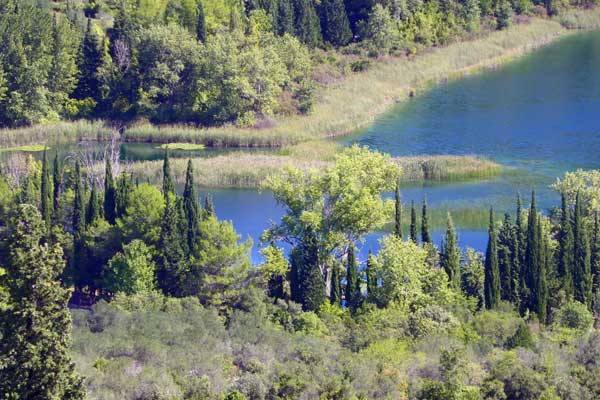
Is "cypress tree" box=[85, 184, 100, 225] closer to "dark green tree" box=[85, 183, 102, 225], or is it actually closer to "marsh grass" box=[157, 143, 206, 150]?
"dark green tree" box=[85, 183, 102, 225]

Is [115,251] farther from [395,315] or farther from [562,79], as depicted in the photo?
[562,79]

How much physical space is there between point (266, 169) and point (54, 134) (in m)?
24.0

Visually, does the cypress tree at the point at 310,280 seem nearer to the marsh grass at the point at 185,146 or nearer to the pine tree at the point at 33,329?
the pine tree at the point at 33,329

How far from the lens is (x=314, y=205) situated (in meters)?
64.9

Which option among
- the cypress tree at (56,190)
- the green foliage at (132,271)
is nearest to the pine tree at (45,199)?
the cypress tree at (56,190)

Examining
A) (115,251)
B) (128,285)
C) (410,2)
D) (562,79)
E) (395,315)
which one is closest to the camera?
(395,315)

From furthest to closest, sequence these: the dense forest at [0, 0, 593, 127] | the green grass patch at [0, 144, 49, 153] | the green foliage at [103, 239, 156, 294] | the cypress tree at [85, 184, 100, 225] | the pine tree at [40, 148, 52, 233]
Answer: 1. the dense forest at [0, 0, 593, 127]
2. the green grass patch at [0, 144, 49, 153]
3. the pine tree at [40, 148, 52, 233]
4. the cypress tree at [85, 184, 100, 225]
5. the green foliage at [103, 239, 156, 294]

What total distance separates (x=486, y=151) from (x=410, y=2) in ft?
140

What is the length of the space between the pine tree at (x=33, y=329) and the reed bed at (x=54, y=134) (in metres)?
72.4

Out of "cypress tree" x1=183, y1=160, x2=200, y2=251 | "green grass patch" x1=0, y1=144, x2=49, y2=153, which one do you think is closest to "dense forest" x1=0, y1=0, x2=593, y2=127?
"green grass patch" x1=0, y1=144, x2=49, y2=153

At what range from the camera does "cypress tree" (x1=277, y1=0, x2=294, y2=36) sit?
123500 millimetres

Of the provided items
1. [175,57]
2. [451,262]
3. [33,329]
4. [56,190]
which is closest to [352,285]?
[451,262]

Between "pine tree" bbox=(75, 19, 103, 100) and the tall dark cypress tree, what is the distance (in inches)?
2413

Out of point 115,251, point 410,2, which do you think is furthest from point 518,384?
point 410,2
